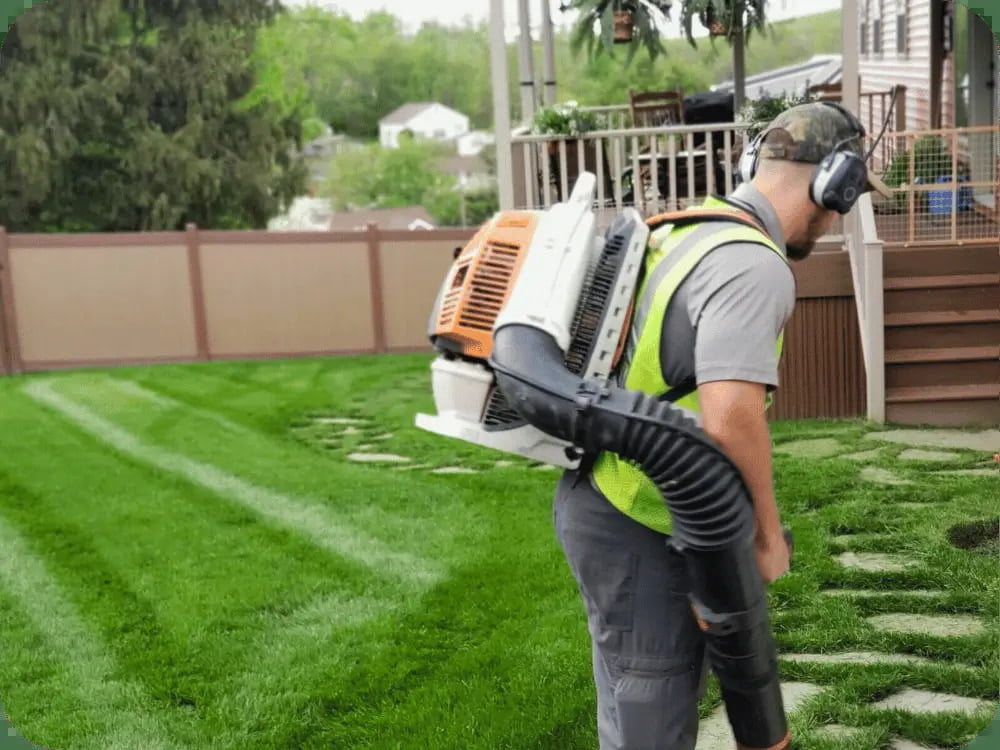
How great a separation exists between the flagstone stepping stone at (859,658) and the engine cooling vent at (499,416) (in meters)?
2.27

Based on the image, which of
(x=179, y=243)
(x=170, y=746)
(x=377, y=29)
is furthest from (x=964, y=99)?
(x=377, y=29)

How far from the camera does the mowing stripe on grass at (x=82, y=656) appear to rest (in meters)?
4.03

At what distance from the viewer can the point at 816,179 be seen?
240 centimetres

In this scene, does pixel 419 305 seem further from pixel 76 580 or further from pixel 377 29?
pixel 377 29

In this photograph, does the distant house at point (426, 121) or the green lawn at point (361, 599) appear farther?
the distant house at point (426, 121)

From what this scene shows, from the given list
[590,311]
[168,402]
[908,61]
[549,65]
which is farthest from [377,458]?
[908,61]

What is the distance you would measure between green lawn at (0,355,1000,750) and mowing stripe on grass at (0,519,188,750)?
0.01m

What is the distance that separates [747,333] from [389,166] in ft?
249

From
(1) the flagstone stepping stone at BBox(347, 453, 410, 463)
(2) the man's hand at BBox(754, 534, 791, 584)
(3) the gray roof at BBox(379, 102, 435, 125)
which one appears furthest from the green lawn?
(3) the gray roof at BBox(379, 102, 435, 125)

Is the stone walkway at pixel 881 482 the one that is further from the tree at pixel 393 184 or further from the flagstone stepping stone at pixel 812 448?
the tree at pixel 393 184

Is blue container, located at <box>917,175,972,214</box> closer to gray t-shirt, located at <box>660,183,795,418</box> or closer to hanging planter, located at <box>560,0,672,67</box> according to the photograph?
hanging planter, located at <box>560,0,672,67</box>

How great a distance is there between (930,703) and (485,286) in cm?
235

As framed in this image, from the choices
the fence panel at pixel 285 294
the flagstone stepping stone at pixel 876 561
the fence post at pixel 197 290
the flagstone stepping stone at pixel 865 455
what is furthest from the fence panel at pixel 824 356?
the fence post at pixel 197 290

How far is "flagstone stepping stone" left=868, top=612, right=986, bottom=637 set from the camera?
14.6 feet
